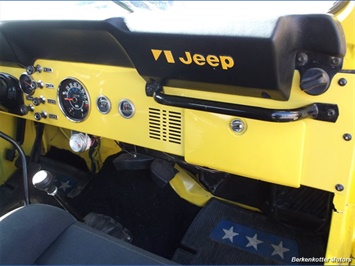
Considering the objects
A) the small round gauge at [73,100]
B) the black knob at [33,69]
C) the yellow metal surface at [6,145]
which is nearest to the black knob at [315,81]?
the small round gauge at [73,100]

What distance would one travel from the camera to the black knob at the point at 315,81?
2.90 feet

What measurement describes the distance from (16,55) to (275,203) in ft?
4.41

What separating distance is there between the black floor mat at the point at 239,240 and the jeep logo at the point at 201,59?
3.16 ft

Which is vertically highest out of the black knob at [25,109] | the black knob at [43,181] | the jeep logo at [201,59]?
the jeep logo at [201,59]

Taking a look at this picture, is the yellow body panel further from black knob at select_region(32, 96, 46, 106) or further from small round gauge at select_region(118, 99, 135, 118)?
black knob at select_region(32, 96, 46, 106)

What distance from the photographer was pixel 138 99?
1284 millimetres

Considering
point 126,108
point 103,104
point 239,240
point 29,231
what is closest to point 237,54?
point 126,108

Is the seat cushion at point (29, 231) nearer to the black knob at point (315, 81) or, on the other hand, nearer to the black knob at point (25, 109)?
the black knob at point (25, 109)

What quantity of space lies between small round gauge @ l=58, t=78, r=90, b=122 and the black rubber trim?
46cm

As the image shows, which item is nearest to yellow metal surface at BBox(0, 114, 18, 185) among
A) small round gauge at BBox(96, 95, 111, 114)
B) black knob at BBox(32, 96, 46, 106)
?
black knob at BBox(32, 96, 46, 106)

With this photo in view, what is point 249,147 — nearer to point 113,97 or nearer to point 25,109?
point 113,97

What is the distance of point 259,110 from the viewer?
3.26 feet

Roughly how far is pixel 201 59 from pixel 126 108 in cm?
46

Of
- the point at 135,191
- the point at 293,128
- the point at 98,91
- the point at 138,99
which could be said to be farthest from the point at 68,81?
the point at 293,128
